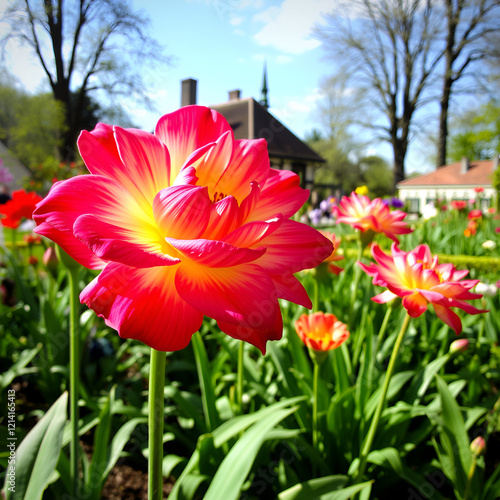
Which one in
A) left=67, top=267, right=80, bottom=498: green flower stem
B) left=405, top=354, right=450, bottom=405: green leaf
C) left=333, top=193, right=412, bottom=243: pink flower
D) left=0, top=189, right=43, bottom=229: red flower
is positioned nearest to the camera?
left=67, top=267, right=80, bottom=498: green flower stem

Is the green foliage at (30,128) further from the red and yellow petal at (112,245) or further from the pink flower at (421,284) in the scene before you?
the red and yellow petal at (112,245)

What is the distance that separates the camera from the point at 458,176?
2725cm

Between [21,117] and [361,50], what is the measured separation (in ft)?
54.6

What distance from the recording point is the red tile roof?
85.5ft

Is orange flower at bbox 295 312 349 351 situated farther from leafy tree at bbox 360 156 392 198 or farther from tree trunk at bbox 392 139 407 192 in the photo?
leafy tree at bbox 360 156 392 198

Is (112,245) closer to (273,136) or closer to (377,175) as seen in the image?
(273,136)

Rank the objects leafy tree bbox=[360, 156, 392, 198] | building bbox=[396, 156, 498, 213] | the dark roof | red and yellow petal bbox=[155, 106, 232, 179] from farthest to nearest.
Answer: leafy tree bbox=[360, 156, 392, 198] → building bbox=[396, 156, 498, 213] → the dark roof → red and yellow petal bbox=[155, 106, 232, 179]

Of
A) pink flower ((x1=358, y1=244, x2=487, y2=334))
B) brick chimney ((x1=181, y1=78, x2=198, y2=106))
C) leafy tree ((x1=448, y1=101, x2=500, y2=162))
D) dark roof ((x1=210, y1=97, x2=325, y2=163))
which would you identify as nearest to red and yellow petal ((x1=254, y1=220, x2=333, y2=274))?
pink flower ((x1=358, y1=244, x2=487, y2=334))

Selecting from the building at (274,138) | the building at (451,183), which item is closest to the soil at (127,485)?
the building at (274,138)

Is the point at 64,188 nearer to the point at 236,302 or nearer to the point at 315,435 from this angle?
the point at 236,302

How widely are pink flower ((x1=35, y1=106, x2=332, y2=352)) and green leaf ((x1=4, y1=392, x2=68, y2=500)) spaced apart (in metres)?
0.59

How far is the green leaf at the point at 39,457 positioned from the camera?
0.74 meters

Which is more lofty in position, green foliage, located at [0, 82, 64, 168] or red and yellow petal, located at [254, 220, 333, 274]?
green foliage, located at [0, 82, 64, 168]

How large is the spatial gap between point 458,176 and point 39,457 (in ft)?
105
